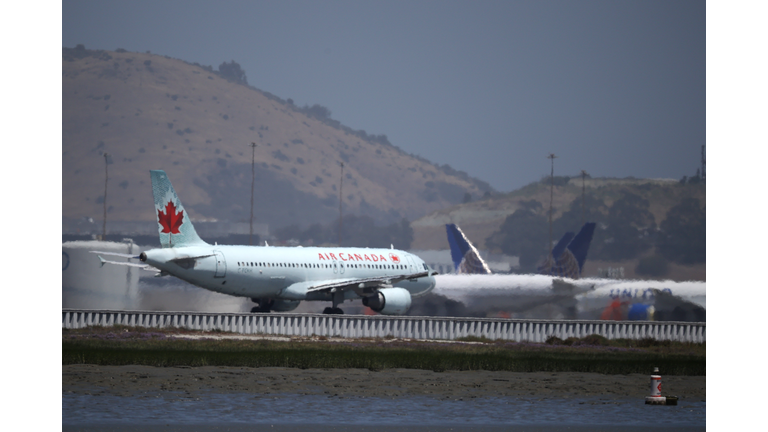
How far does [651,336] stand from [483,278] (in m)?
18.3

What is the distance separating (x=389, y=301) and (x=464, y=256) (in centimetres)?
5404

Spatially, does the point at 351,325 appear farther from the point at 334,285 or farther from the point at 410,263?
the point at 410,263

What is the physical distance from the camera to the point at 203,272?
56938 mm

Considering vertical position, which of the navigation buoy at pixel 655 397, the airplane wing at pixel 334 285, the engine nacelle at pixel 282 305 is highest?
the airplane wing at pixel 334 285

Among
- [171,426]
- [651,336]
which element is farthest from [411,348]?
[171,426]

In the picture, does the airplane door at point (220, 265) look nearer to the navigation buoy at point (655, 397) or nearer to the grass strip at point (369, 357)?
the grass strip at point (369, 357)

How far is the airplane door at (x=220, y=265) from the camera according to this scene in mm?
57406

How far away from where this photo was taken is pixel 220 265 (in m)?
57.5

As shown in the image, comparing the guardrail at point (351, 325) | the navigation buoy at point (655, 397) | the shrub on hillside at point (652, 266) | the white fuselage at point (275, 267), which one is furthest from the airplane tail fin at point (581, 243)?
the navigation buoy at point (655, 397)

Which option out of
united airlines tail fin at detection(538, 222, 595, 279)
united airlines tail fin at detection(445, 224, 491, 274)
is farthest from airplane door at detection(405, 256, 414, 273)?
united airlines tail fin at detection(445, 224, 491, 274)

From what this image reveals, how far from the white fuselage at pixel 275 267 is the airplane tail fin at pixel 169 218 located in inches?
34.3
